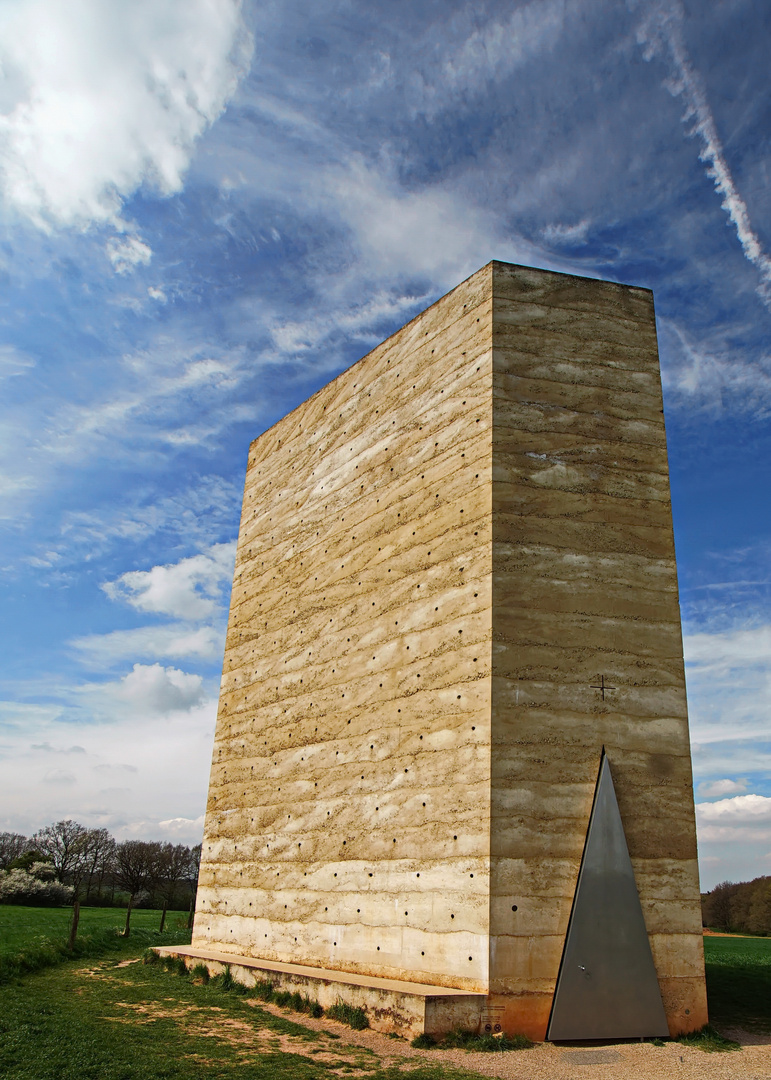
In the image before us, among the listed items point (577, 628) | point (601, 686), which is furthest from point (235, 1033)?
point (577, 628)

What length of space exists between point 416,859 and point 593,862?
2.45 m

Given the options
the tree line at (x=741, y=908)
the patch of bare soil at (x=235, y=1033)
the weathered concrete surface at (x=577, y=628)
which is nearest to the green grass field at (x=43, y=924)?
the patch of bare soil at (x=235, y=1033)

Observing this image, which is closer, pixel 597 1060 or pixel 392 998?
pixel 597 1060

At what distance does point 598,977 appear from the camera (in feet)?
29.0

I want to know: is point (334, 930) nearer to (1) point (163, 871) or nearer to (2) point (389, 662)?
(2) point (389, 662)

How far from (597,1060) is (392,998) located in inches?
91.6

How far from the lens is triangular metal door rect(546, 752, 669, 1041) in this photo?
8688mm

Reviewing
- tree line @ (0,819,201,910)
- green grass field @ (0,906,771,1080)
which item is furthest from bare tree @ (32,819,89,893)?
green grass field @ (0,906,771,1080)

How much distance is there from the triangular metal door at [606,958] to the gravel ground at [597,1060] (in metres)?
0.21

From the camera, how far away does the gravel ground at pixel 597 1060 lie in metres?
7.29

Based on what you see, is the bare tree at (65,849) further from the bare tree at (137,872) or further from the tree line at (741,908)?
the tree line at (741,908)

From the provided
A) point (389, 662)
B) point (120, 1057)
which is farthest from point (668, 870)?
point (120, 1057)

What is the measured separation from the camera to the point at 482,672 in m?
10.0

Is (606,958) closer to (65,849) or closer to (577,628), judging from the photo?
(577,628)
